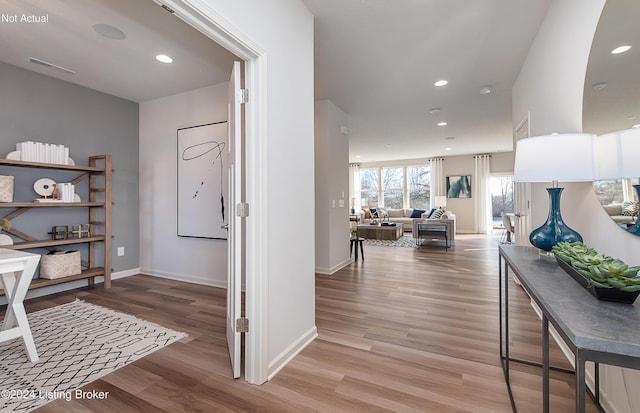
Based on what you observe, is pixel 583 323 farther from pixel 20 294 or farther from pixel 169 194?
pixel 169 194

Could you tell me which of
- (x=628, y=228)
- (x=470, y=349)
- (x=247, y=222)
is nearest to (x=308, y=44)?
(x=247, y=222)

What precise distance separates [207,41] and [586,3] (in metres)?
2.80

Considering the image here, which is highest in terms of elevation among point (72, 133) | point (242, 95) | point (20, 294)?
point (72, 133)

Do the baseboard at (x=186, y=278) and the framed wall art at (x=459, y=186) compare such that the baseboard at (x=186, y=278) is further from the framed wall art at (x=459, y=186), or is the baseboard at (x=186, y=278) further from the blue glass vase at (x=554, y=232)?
the framed wall art at (x=459, y=186)

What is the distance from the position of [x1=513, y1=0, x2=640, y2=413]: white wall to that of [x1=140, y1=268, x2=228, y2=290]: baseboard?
11.5 feet

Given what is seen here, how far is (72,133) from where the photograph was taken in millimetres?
3564

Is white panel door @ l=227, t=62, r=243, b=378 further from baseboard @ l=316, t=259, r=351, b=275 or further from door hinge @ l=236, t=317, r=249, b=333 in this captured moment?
baseboard @ l=316, t=259, r=351, b=275

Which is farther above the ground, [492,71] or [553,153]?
[492,71]

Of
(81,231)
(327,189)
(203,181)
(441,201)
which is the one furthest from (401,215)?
(81,231)

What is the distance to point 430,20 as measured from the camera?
2389 mm

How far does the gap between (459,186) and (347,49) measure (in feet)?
27.3

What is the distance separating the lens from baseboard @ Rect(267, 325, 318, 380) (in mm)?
1771

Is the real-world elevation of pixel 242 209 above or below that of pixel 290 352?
above

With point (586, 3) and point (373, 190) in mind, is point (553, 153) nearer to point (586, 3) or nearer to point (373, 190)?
point (586, 3)
